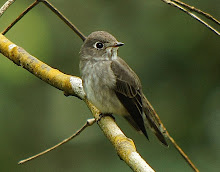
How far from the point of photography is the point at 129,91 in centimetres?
435

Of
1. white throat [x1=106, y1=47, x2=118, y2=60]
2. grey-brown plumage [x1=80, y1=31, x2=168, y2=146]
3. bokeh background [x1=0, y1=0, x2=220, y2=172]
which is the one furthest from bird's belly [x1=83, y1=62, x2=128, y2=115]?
bokeh background [x1=0, y1=0, x2=220, y2=172]

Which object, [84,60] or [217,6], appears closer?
[84,60]

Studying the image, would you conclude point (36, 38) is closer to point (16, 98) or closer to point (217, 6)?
point (16, 98)

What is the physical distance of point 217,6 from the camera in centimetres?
578

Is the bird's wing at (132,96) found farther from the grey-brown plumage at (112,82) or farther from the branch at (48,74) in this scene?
the branch at (48,74)

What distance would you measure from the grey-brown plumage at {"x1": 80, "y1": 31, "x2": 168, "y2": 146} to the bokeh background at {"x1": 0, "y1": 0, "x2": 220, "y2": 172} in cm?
75

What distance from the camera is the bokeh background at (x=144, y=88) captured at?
5.34 meters

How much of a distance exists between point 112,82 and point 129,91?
0.18 m

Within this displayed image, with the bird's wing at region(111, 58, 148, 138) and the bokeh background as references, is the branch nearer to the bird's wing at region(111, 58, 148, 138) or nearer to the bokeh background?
the bird's wing at region(111, 58, 148, 138)

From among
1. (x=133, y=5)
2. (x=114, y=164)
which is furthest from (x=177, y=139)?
(x=133, y=5)

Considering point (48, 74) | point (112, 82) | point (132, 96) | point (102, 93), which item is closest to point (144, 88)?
point (132, 96)

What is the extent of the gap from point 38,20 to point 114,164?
78.1 inches

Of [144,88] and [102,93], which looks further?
[144,88]

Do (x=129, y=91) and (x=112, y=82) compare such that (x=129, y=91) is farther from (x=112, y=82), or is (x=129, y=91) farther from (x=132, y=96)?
(x=112, y=82)
